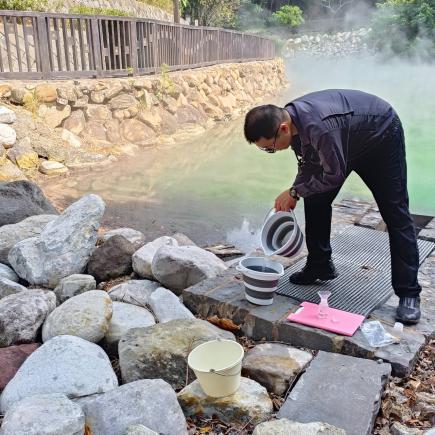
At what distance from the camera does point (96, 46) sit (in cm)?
873

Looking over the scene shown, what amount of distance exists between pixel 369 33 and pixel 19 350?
35048mm

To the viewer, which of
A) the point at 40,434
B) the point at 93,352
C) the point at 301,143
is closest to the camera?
the point at 40,434

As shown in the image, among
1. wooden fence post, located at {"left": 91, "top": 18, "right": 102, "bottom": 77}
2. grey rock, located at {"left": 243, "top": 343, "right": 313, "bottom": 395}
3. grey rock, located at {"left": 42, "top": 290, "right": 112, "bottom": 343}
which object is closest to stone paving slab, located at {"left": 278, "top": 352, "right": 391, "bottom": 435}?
grey rock, located at {"left": 243, "top": 343, "right": 313, "bottom": 395}

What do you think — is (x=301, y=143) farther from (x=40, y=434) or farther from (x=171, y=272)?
(x=40, y=434)

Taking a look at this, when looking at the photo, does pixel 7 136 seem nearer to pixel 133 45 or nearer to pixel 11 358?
pixel 133 45

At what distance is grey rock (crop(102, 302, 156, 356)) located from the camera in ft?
8.98

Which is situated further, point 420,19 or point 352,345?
point 420,19

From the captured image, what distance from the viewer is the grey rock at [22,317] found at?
2.68 meters

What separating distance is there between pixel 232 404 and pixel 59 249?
192cm

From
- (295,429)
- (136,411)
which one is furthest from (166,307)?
(295,429)

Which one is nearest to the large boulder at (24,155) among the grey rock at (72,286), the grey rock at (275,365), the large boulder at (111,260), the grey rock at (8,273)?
the grey rock at (8,273)

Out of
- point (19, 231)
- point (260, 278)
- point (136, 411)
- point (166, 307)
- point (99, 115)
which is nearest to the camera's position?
point (136, 411)

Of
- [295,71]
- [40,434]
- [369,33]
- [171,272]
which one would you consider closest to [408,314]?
[171,272]

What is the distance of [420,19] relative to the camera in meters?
27.6
